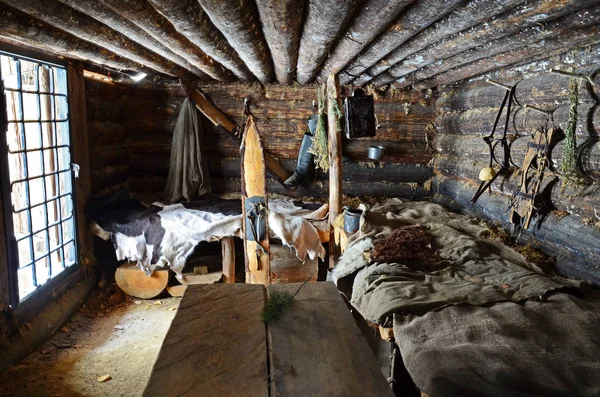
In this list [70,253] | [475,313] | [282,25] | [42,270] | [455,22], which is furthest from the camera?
[70,253]

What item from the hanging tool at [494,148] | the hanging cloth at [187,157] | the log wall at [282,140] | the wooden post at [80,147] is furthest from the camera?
the log wall at [282,140]

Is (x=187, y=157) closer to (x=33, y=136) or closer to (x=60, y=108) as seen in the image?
(x=60, y=108)

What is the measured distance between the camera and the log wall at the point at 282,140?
290 inches

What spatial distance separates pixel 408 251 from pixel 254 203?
5.99ft

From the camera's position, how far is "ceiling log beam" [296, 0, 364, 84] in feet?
9.46

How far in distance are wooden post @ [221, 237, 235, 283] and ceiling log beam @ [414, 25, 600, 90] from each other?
3.56m

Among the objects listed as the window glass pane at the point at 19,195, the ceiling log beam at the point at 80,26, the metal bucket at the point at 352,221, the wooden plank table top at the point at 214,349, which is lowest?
the metal bucket at the point at 352,221

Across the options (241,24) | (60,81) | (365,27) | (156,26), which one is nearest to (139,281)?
(60,81)

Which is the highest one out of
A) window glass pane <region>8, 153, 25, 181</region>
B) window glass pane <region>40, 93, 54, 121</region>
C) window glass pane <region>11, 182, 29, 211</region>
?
window glass pane <region>40, 93, 54, 121</region>

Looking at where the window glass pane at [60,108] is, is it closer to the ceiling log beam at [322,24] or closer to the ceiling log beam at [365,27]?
the ceiling log beam at [322,24]

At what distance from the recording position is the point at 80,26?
3.58 meters

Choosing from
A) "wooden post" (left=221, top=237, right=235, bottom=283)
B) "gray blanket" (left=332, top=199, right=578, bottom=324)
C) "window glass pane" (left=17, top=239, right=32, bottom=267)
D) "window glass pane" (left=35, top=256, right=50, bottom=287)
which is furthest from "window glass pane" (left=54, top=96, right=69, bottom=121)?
"gray blanket" (left=332, top=199, right=578, bottom=324)

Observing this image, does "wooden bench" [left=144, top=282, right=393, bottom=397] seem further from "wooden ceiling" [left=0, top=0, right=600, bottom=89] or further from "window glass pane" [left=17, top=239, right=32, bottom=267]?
"window glass pane" [left=17, top=239, right=32, bottom=267]

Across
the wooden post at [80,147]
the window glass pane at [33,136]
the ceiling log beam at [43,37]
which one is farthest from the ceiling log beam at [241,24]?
the window glass pane at [33,136]
